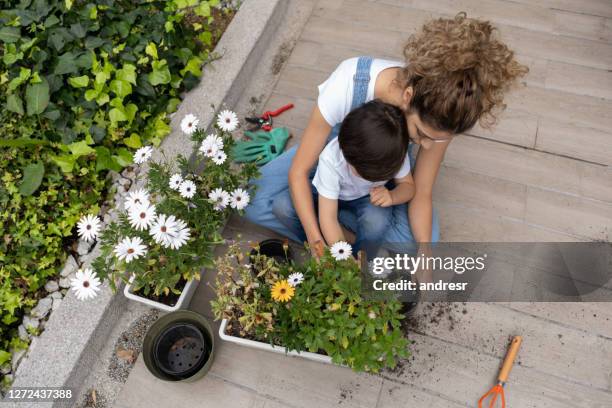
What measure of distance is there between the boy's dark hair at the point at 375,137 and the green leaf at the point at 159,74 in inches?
43.8

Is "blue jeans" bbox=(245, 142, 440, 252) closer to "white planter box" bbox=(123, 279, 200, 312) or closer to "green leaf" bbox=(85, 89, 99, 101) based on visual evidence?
"white planter box" bbox=(123, 279, 200, 312)

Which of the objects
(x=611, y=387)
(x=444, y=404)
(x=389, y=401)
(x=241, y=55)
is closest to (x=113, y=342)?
(x=389, y=401)

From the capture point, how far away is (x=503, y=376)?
5.15 feet

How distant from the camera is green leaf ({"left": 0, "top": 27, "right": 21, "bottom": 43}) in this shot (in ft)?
6.77

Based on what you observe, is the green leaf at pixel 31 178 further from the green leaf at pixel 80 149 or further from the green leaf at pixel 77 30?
the green leaf at pixel 77 30

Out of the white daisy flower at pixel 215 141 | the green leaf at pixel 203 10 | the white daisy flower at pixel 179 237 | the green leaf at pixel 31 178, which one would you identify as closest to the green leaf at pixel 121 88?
the green leaf at pixel 31 178

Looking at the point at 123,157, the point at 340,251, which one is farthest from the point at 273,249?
the point at 123,157

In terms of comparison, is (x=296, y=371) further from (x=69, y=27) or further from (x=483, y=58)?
(x=69, y=27)

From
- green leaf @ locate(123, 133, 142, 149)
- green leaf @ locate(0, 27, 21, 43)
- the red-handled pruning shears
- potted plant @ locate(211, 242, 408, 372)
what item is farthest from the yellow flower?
green leaf @ locate(0, 27, 21, 43)

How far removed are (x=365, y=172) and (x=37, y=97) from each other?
61.0 inches

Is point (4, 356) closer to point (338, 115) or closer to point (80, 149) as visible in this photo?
point (80, 149)

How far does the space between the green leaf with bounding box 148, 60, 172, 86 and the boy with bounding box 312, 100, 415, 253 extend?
95 cm

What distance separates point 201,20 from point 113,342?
5.42ft

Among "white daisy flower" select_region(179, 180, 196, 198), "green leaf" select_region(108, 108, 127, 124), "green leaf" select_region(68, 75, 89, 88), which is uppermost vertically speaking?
"green leaf" select_region(68, 75, 89, 88)
